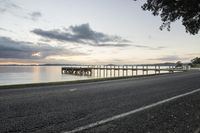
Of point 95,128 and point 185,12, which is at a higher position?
point 185,12

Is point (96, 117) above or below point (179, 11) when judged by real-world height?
below

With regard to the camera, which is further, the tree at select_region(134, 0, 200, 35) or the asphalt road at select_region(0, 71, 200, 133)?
the tree at select_region(134, 0, 200, 35)

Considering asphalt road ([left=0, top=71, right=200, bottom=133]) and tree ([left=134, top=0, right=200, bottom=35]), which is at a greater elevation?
tree ([left=134, top=0, right=200, bottom=35])

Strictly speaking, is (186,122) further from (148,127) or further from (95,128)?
(95,128)

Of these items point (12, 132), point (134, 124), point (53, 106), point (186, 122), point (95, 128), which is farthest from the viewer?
point (53, 106)

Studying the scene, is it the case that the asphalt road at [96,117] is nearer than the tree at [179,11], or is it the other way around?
the asphalt road at [96,117]

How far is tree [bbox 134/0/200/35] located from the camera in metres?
14.5

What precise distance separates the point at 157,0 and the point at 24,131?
1276cm

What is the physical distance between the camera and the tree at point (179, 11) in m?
14.5

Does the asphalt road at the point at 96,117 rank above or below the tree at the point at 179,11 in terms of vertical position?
below

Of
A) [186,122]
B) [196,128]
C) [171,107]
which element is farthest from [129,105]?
[196,128]

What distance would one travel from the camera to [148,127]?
6.04m

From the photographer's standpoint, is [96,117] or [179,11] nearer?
[96,117]

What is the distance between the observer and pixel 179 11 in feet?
52.4
